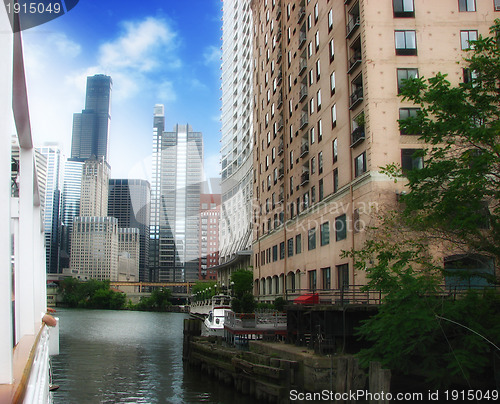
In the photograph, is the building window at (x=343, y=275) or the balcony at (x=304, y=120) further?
the balcony at (x=304, y=120)

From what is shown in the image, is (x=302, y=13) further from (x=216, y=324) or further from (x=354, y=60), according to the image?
(x=216, y=324)

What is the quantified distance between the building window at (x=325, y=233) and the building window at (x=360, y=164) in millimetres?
6536

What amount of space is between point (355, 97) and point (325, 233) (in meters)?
11.8

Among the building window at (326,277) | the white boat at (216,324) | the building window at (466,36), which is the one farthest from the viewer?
the white boat at (216,324)

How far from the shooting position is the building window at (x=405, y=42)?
37.6 m

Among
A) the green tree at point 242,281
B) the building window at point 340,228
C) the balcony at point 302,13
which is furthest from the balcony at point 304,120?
the green tree at point 242,281

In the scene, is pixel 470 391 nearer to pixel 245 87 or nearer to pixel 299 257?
pixel 299 257

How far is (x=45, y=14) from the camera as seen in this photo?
552 centimetres

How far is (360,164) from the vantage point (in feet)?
126

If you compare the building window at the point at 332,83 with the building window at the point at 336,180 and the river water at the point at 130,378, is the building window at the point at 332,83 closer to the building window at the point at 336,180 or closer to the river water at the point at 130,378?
the building window at the point at 336,180

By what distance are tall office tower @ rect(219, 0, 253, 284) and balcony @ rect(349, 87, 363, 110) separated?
2110 inches

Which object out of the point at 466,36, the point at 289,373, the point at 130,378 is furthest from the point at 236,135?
the point at 289,373

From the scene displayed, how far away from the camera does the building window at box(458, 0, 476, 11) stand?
38125 mm
